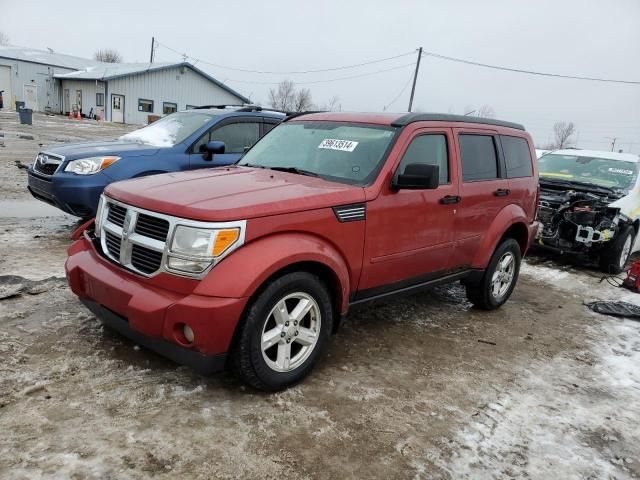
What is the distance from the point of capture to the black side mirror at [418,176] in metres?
3.55

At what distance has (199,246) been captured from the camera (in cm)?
286

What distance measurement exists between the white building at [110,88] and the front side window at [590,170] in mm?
32784

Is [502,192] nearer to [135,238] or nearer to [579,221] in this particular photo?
[579,221]

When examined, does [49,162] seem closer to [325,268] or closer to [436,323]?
[325,268]

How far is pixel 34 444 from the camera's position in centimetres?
253

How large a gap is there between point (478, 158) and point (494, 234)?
780 millimetres

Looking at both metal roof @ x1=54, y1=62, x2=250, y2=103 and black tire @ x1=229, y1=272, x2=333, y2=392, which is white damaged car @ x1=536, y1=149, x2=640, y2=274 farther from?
metal roof @ x1=54, y1=62, x2=250, y2=103

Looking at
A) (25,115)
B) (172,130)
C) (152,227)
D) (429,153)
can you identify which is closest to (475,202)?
(429,153)

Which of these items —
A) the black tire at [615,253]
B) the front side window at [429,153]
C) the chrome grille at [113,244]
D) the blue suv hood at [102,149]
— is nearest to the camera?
the chrome grille at [113,244]

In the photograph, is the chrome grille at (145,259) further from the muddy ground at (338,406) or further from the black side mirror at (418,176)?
the black side mirror at (418,176)

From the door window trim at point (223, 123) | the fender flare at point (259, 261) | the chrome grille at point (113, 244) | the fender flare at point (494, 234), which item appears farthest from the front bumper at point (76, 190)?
the fender flare at point (494, 234)

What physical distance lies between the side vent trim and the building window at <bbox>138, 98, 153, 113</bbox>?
38669 mm

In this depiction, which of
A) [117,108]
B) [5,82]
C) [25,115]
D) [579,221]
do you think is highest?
[5,82]

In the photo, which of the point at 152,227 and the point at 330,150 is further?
the point at 330,150
